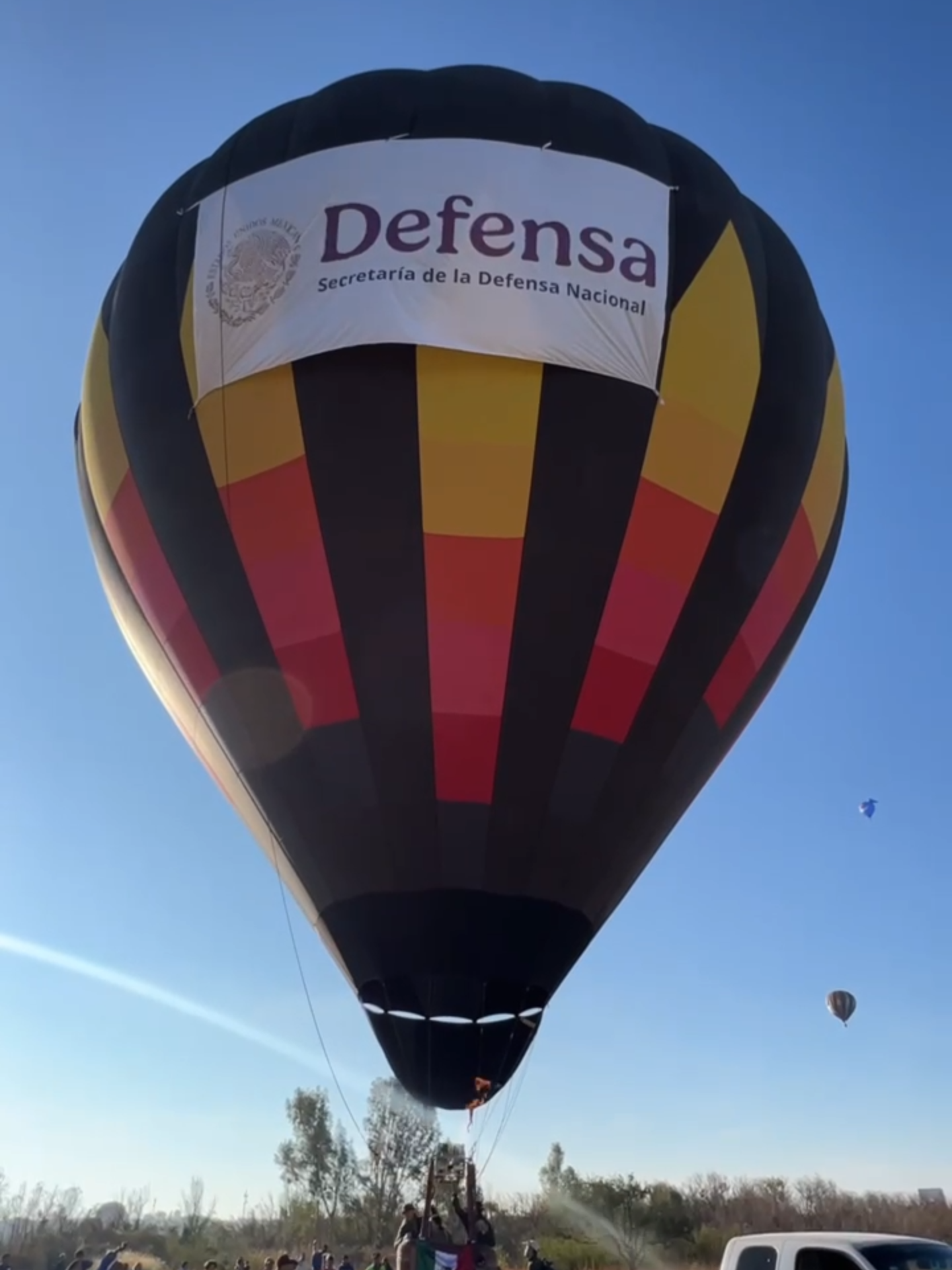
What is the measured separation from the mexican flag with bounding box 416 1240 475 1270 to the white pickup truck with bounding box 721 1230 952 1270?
2.26m

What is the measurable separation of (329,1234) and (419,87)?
36.5m

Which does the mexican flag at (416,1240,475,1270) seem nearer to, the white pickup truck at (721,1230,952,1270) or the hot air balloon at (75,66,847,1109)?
the hot air balloon at (75,66,847,1109)

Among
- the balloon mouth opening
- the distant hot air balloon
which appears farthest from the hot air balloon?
the distant hot air balloon

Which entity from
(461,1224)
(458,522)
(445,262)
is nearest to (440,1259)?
(461,1224)

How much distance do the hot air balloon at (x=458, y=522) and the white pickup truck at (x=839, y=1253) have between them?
2842 millimetres

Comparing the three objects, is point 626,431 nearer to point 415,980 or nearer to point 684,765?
point 684,765

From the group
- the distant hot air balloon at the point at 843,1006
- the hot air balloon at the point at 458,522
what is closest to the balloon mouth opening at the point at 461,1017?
the hot air balloon at the point at 458,522

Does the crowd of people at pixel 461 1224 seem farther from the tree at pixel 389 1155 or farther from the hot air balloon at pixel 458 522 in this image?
the tree at pixel 389 1155

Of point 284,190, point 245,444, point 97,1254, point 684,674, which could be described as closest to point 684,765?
point 684,674

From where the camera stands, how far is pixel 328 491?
378 inches

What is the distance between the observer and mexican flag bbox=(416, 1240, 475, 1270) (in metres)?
8.47

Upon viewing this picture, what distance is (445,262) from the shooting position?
9453 mm

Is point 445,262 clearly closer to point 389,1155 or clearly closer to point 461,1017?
point 461,1017

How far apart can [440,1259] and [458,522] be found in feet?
17.9
